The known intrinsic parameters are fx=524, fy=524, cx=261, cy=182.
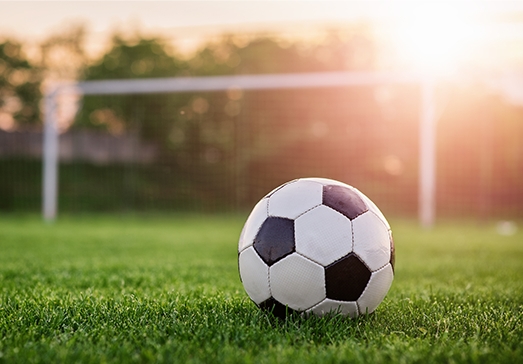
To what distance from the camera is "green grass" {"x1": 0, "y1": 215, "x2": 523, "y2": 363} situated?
6.03 feet

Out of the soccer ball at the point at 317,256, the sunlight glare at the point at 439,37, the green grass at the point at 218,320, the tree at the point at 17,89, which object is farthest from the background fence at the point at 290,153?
the soccer ball at the point at 317,256

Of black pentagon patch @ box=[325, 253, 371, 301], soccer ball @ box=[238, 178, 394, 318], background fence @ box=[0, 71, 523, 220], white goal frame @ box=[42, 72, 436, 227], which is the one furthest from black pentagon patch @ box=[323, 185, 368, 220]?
background fence @ box=[0, 71, 523, 220]

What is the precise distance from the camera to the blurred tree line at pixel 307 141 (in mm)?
14461

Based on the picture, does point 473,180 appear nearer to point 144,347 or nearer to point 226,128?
point 226,128

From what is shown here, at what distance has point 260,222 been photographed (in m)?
2.44

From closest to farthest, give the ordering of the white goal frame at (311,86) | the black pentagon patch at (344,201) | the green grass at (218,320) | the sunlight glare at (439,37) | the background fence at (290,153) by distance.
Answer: the green grass at (218,320), the black pentagon patch at (344,201), the white goal frame at (311,86), the sunlight glare at (439,37), the background fence at (290,153)

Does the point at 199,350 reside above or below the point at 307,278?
below

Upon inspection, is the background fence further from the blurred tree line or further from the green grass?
the green grass

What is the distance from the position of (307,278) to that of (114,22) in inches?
924

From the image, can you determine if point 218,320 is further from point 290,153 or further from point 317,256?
point 290,153

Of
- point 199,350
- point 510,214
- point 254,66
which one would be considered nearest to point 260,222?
point 199,350

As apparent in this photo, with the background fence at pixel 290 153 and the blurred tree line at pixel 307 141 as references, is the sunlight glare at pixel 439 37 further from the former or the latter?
the background fence at pixel 290 153

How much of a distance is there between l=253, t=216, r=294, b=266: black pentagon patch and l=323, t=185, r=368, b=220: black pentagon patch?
217mm

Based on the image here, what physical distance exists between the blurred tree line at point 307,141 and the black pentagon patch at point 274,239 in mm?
11133
